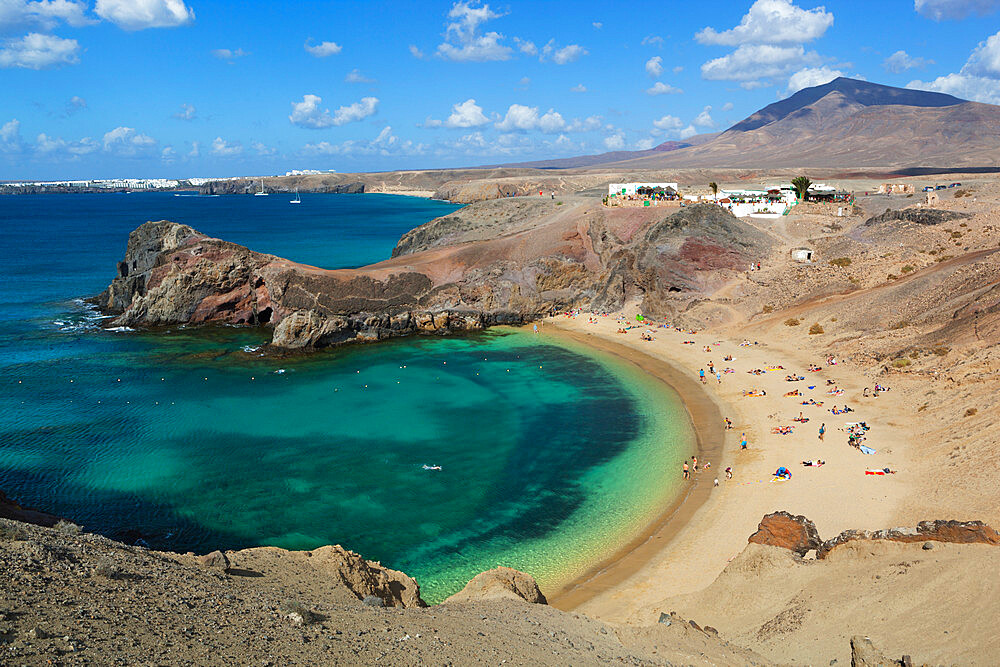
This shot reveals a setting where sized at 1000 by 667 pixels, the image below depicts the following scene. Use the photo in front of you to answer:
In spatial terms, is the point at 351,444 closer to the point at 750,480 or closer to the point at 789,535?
the point at 750,480

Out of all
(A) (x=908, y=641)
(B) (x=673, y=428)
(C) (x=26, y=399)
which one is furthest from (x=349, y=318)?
(A) (x=908, y=641)

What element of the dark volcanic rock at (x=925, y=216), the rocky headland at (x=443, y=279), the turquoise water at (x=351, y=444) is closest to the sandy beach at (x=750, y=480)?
the turquoise water at (x=351, y=444)

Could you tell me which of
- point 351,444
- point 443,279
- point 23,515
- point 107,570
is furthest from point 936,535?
point 443,279

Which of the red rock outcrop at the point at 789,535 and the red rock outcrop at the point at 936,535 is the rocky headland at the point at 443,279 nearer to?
the red rock outcrop at the point at 789,535

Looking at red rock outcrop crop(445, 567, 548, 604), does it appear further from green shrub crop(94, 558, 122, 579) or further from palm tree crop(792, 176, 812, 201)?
palm tree crop(792, 176, 812, 201)

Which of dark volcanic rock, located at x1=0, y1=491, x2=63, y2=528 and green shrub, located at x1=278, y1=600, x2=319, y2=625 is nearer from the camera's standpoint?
green shrub, located at x1=278, y1=600, x2=319, y2=625

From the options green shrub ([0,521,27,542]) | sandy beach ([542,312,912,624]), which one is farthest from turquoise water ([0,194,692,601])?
green shrub ([0,521,27,542])
